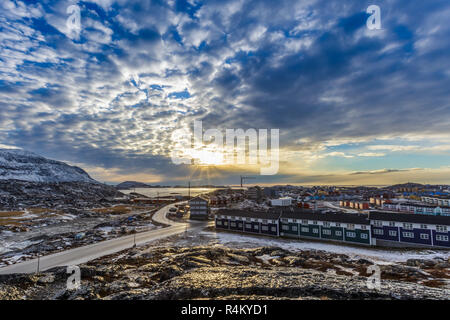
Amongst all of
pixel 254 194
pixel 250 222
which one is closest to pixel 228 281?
pixel 250 222

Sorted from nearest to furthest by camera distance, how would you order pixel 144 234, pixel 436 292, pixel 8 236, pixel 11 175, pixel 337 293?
pixel 337 293 → pixel 436 292 → pixel 8 236 → pixel 144 234 → pixel 11 175

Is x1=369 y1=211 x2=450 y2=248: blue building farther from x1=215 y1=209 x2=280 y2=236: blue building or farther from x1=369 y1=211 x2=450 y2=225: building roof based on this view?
x1=215 y1=209 x2=280 y2=236: blue building

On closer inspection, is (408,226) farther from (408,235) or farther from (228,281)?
(228,281)

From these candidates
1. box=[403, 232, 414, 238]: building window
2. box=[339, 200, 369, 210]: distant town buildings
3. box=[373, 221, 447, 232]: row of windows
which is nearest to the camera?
box=[373, 221, 447, 232]: row of windows

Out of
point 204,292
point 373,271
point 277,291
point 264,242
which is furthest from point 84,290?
point 264,242

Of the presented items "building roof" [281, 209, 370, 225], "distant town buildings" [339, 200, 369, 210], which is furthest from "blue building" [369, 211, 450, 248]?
"distant town buildings" [339, 200, 369, 210]

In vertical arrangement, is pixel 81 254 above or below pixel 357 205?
above

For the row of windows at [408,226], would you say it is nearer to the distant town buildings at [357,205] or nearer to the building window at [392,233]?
the building window at [392,233]

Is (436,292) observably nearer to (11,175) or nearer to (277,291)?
(277,291)
